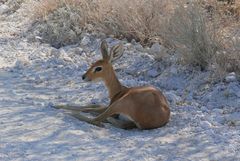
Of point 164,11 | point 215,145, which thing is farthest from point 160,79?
point 215,145

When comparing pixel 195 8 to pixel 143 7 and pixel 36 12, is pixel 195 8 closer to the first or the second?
pixel 143 7

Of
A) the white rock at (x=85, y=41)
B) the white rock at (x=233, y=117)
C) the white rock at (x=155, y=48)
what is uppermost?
the white rock at (x=85, y=41)

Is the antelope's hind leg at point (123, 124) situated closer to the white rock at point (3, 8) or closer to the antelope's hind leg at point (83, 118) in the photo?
the antelope's hind leg at point (83, 118)

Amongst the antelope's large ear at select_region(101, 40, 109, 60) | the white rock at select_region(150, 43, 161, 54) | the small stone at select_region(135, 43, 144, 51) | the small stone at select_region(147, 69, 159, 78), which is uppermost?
the antelope's large ear at select_region(101, 40, 109, 60)

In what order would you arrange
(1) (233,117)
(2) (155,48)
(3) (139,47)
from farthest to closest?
(3) (139,47) < (2) (155,48) < (1) (233,117)

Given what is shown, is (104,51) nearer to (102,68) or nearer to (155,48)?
(102,68)

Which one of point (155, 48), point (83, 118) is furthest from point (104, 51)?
point (155, 48)

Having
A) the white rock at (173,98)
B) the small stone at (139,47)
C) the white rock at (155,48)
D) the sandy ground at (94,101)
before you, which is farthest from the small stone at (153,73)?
the white rock at (173,98)

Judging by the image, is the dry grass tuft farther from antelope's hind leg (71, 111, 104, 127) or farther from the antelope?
antelope's hind leg (71, 111, 104, 127)

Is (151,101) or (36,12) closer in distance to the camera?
(151,101)

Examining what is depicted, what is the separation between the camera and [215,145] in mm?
6176

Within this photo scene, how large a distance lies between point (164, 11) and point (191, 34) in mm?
1618

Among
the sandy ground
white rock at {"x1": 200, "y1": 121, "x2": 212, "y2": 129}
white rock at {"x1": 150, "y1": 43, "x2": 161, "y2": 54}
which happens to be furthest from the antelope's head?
white rock at {"x1": 150, "y1": 43, "x2": 161, "y2": 54}

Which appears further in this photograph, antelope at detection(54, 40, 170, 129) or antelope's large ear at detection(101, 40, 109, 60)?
antelope's large ear at detection(101, 40, 109, 60)
